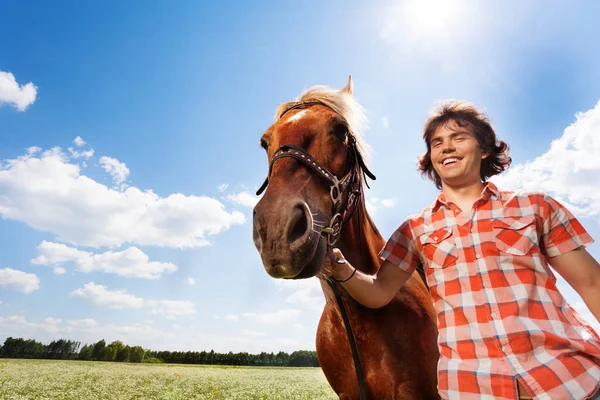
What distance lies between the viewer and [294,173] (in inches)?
96.8

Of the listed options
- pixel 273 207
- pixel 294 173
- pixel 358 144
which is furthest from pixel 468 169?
pixel 273 207

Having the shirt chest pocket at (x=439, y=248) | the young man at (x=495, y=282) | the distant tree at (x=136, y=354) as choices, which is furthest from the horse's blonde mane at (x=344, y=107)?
the distant tree at (x=136, y=354)

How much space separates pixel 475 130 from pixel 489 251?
3.17 feet

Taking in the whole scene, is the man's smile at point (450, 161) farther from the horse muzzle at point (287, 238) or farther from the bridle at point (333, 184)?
the horse muzzle at point (287, 238)

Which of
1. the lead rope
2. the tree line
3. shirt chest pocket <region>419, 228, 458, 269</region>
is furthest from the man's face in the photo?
the tree line

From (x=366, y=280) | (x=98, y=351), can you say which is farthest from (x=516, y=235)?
(x=98, y=351)

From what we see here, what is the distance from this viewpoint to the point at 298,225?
88.7 inches

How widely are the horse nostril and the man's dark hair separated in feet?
4.35

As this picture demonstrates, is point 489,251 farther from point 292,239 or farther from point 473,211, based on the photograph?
point 292,239

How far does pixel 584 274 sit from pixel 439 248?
0.81 meters

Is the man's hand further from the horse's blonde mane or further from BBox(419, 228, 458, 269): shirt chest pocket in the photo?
the horse's blonde mane

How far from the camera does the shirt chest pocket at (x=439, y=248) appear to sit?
2.32 metres

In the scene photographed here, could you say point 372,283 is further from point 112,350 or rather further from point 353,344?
point 112,350

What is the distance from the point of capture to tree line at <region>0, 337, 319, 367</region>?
77.4 m
